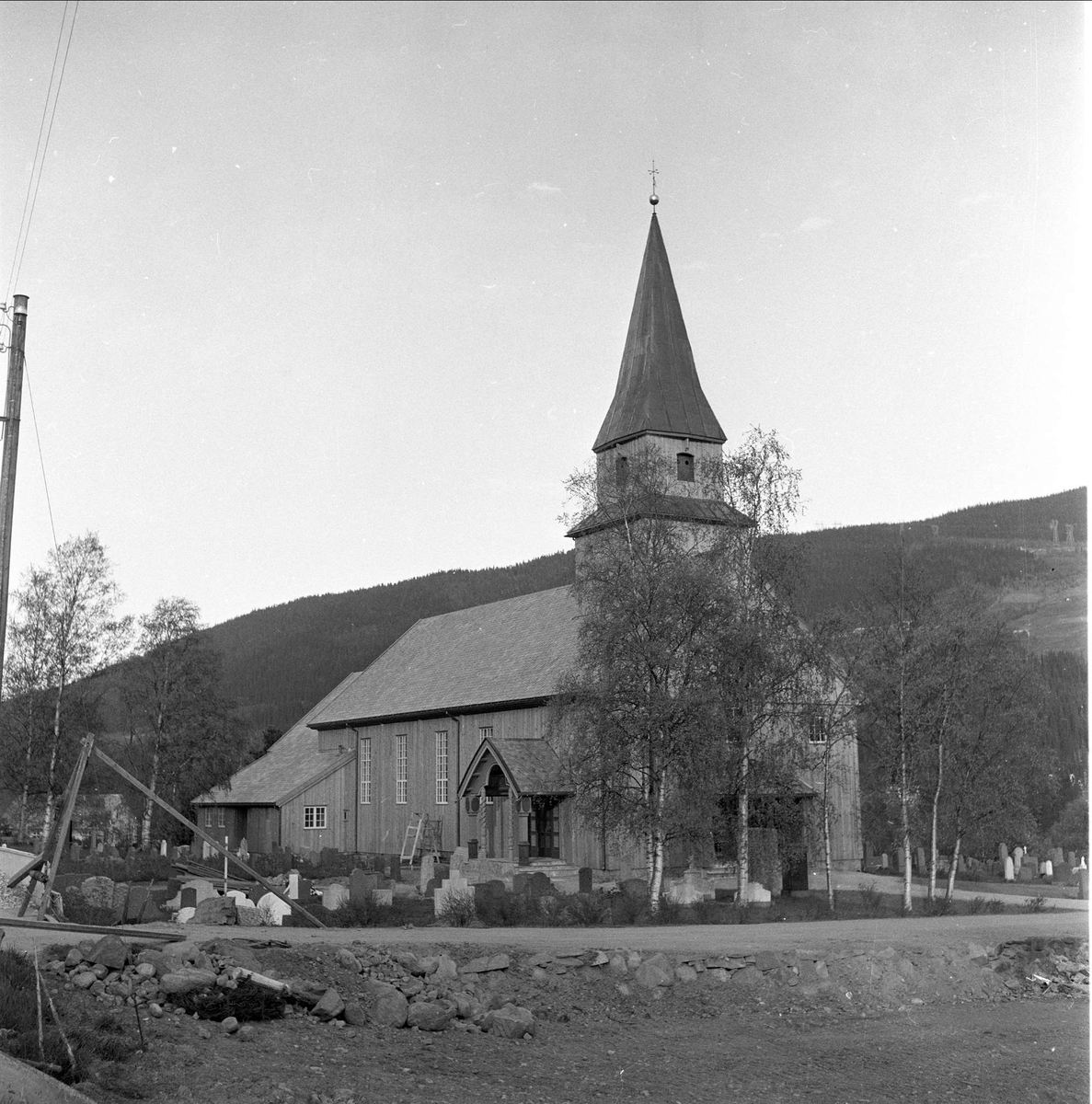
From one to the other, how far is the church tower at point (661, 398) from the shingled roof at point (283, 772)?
17.4m

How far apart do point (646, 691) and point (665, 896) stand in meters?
4.10

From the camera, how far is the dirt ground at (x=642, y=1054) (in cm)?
1116

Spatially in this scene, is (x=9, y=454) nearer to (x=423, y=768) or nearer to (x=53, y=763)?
(x=53, y=763)

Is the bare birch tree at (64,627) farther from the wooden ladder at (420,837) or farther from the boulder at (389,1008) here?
the boulder at (389,1008)

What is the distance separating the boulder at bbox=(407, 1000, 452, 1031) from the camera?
13.5 meters

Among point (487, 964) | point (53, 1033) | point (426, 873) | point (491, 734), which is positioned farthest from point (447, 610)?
point (53, 1033)

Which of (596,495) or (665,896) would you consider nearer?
(665,896)

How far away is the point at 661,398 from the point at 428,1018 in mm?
27134

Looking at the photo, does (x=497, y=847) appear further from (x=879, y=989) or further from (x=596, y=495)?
(x=879, y=989)

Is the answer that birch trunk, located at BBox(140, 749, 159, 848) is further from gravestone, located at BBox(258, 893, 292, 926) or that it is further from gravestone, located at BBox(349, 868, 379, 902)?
gravestone, located at BBox(258, 893, 292, 926)

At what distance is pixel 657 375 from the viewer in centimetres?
3903

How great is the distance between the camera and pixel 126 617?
43.8 metres

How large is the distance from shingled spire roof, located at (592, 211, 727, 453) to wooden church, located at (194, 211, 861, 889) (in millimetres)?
52

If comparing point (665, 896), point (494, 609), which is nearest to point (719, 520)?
point (665, 896)
